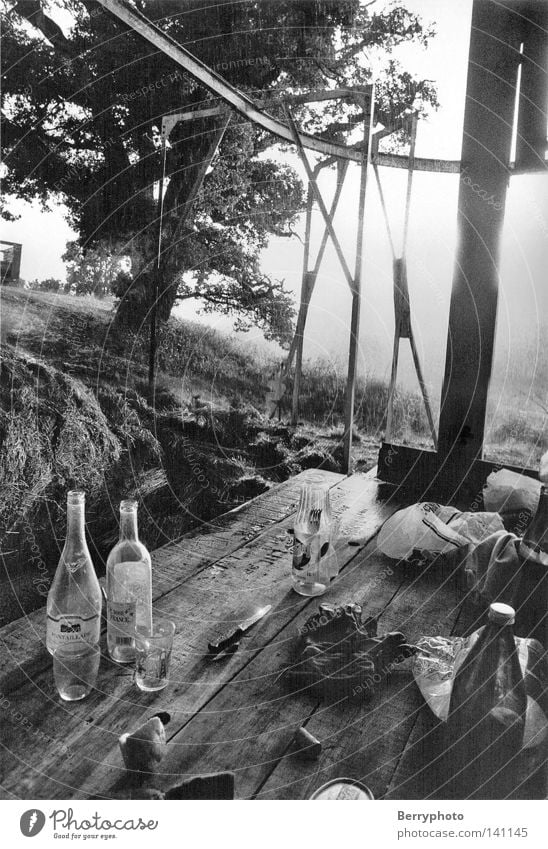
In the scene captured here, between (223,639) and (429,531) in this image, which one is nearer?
(223,639)

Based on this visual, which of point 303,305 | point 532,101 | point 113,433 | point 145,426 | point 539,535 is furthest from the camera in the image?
point 303,305

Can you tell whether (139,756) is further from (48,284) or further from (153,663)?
(48,284)

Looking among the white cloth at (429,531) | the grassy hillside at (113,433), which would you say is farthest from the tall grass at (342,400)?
the white cloth at (429,531)

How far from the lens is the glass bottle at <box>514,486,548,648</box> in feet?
3.06

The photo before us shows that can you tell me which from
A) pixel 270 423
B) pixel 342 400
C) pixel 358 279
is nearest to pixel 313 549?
pixel 358 279

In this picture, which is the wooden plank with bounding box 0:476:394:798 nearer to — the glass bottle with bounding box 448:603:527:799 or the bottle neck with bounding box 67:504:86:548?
the bottle neck with bounding box 67:504:86:548

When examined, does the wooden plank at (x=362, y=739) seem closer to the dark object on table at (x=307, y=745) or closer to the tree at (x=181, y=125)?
the dark object on table at (x=307, y=745)

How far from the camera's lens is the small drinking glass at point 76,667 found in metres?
0.69

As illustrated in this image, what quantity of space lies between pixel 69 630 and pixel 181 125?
8.13 ft

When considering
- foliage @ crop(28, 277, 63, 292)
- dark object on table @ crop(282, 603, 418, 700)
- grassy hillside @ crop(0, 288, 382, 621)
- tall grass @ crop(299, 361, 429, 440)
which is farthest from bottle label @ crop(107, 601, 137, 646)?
tall grass @ crop(299, 361, 429, 440)

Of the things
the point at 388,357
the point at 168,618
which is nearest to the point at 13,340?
the point at 168,618

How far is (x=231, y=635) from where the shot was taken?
2.68ft

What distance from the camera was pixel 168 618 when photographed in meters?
0.87

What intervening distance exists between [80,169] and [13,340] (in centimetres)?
72
